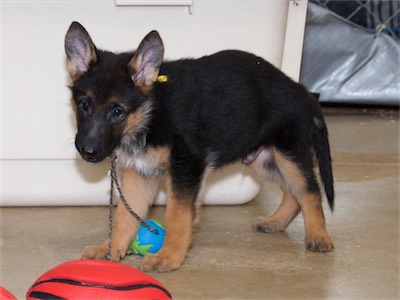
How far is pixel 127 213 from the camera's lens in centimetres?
366

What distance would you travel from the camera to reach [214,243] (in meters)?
3.90

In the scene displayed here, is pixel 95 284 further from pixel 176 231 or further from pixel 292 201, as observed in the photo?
pixel 292 201

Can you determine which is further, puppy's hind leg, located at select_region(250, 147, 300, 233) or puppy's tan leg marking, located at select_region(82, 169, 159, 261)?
puppy's hind leg, located at select_region(250, 147, 300, 233)

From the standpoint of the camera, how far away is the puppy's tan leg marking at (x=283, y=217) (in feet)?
13.4

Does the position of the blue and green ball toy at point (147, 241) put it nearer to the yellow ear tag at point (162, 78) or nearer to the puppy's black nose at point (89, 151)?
the puppy's black nose at point (89, 151)

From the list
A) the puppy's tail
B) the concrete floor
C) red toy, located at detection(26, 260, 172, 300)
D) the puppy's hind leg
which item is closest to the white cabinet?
the concrete floor

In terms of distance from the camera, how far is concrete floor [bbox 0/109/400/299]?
10.8ft

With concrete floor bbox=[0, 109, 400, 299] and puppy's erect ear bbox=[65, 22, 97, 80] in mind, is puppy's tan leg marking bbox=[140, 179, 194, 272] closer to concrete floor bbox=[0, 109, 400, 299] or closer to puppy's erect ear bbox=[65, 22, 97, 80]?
concrete floor bbox=[0, 109, 400, 299]

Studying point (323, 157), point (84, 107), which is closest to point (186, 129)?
point (84, 107)

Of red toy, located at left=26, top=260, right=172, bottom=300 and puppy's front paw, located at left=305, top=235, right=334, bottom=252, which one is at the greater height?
red toy, located at left=26, top=260, right=172, bottom=300

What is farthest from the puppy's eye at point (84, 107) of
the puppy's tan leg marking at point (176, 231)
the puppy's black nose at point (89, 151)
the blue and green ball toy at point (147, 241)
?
the blue and green ball toy at point (147, 241)

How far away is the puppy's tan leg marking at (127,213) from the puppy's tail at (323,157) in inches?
32.8

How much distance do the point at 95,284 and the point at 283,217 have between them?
1779mm

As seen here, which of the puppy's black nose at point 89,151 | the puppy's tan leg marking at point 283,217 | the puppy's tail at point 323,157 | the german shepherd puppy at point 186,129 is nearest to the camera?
the puppy's black nose at point 89,151
